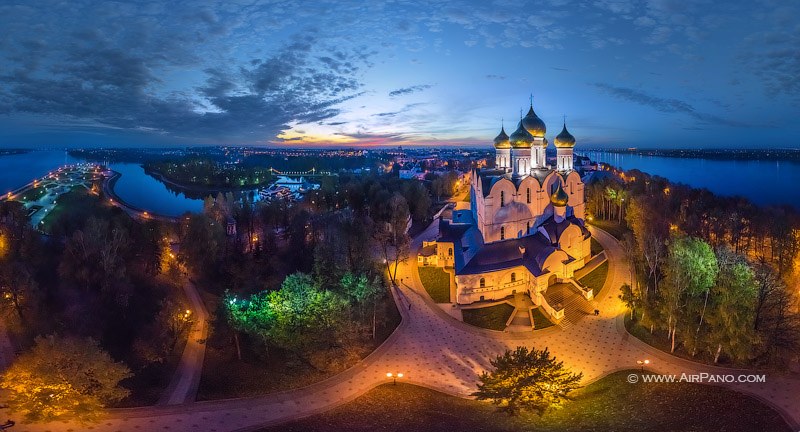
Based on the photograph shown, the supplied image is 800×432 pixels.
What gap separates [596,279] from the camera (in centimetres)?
2830

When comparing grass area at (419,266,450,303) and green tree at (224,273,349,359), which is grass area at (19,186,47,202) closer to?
green tree at (224,273,349,359)

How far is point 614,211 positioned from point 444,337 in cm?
3094

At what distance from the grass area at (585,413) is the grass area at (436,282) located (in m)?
9.87

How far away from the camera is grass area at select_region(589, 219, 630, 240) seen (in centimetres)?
3889

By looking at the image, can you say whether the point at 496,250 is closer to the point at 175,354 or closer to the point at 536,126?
the point at 536,126

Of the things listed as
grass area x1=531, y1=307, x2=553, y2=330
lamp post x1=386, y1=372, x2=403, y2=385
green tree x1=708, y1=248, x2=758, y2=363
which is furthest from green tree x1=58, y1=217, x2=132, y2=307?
green tree x1=708, y1=248, x2=758, y2=363

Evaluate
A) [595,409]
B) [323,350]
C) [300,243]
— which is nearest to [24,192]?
[300,243]

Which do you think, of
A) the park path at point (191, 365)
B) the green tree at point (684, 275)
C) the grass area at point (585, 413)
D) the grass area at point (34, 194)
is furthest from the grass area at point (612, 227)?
the grass area at point (34, 194)

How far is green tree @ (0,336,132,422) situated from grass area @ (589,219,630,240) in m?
38.0

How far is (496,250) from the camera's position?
90.6 feet

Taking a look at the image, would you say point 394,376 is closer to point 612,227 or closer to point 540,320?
point 540,320

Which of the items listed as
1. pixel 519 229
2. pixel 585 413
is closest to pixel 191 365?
pixel 585 413

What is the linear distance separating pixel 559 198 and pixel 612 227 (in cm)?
1487

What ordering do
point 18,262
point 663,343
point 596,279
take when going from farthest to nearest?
1. point 596,279
2. point 18,262
3. point 663,343
